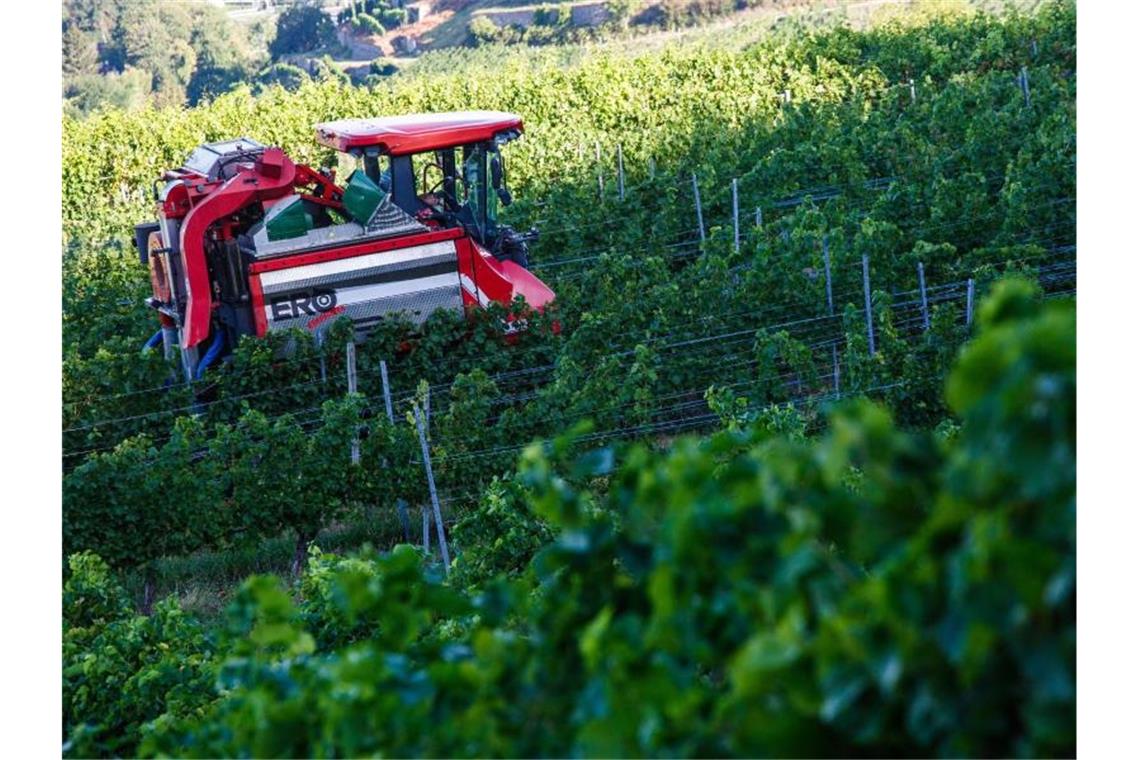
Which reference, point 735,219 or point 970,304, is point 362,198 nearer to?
point 970,304

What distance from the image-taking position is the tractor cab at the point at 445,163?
1116 centimetres

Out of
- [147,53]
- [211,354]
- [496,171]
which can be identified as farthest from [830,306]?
[147,53]

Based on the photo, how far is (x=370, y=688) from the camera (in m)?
3.03

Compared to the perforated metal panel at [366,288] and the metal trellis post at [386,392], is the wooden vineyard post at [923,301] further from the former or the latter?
the metal trellis post at [386,392]

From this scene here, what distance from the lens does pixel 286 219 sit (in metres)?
10.6

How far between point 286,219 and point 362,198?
1.77 ft

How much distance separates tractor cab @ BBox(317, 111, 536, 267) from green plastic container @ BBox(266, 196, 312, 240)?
482mm

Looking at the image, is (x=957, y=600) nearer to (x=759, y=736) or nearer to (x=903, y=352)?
(x=759, y=736)

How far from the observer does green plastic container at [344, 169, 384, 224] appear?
10.8 meters

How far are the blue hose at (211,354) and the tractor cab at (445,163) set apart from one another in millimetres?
1424

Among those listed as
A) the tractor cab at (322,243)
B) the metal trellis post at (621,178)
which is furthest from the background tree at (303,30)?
the tractor cab at (322,243)

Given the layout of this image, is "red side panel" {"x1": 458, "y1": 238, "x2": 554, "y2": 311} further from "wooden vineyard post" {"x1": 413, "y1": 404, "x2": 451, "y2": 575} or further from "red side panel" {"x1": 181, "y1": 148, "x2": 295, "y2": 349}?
"wooden vineyard post" {"x1": 413, "y1": 404, "x2": 451, "y2": 575}

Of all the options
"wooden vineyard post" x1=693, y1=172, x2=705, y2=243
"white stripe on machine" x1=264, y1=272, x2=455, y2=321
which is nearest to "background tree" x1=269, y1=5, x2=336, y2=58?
"wooden vineyard post" x1=693, y1=172, x2=705, y2=243

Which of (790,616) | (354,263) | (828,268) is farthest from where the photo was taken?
(828,268)
